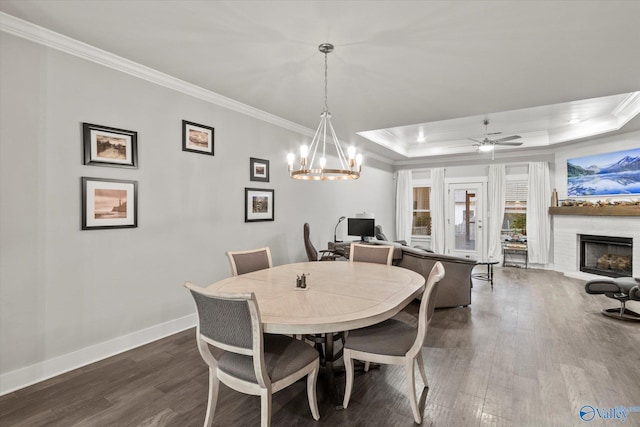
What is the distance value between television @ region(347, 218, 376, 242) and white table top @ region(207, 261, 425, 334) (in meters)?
3.01

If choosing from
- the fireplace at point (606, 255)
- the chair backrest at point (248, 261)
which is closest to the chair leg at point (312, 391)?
the chair backrest at point (248, 261)

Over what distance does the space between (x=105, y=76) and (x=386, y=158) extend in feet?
20.8

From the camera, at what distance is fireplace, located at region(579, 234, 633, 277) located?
541 cm

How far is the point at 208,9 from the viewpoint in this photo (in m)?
2.09

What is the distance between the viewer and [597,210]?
5.61 metres

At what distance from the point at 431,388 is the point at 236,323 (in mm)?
1601

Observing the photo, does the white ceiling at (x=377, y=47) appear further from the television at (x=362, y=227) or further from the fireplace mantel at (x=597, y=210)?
the television at (x=362, y=227)

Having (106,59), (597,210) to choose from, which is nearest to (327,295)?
(106,59)

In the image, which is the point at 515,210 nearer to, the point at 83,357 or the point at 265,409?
the point at 265,409

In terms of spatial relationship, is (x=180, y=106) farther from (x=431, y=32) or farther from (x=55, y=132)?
(x=431, y=32)

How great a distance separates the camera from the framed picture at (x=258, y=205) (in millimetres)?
4070

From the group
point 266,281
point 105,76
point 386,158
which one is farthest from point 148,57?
point 386,158

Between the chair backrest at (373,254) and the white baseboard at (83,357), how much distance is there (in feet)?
6.48

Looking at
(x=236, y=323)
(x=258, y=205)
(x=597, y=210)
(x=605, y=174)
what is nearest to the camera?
(x=236, y=323)
